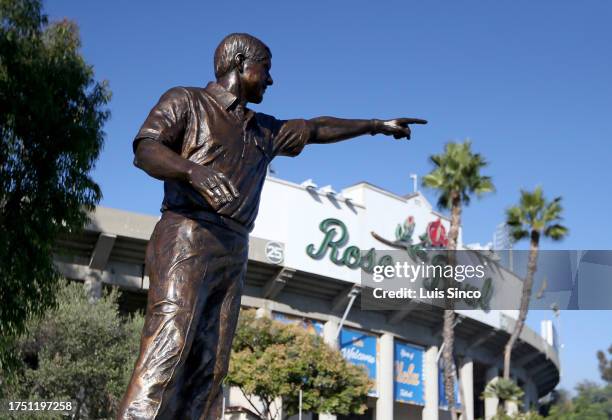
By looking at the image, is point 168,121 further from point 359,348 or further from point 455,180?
point 359,348

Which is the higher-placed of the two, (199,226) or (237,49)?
(237,49)

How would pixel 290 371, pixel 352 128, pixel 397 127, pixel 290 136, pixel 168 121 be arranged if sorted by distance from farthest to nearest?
pixel 290 371 → pixel 397 127 → pixel 352 128 → pixel 290 136 → pixel 168 121

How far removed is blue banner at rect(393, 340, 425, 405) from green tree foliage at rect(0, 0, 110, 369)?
28693mm

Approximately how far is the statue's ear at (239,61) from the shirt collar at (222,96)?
136 mm

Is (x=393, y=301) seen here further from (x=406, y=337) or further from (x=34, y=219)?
(x=34, y=219)

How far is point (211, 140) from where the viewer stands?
4.21 m

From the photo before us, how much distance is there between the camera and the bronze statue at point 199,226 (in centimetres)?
377

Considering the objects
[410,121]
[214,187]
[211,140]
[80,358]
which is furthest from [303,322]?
[214,187]

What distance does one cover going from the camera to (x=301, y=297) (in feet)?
128

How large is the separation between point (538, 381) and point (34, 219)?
63343mm

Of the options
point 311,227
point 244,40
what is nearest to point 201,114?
point 244,40

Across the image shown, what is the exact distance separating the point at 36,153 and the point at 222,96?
42.1 ft

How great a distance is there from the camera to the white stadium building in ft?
108

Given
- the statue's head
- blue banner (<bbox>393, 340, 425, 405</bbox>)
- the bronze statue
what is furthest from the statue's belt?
blue banner (<bbox>393, 340, 425, 405</bbox>)
